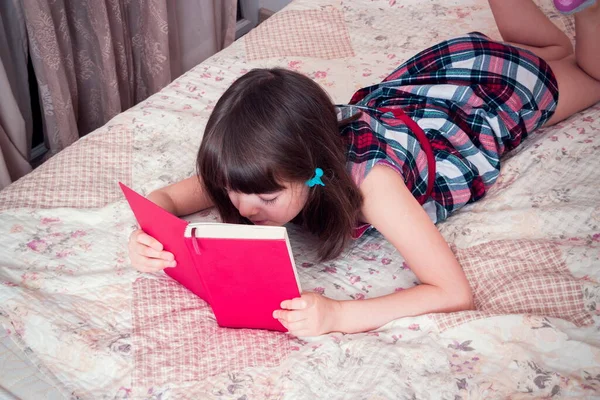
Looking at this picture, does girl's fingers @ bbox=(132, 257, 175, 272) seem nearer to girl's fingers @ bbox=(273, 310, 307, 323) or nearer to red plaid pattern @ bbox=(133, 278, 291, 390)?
red plaid pattern @ bbox=(133, 278, 291, 390)

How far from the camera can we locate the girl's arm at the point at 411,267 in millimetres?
1022

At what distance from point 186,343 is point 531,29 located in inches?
44.8

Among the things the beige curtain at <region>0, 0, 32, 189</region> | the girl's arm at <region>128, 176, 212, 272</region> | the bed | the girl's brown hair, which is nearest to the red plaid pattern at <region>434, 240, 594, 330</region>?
the bed

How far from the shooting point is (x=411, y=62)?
4.78ft

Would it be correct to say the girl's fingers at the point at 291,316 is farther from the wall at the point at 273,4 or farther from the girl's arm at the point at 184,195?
the wall at the point at 273,4

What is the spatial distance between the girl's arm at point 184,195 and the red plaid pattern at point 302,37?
0.60 meters

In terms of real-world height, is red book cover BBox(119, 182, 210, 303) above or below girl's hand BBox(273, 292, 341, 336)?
above

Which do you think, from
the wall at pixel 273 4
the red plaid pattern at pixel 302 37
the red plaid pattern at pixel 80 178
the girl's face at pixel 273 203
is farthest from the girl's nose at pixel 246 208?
the wall at pixel 273 4

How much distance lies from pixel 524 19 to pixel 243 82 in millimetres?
871

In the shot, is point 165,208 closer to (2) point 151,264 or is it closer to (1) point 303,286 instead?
(2) point 151,264

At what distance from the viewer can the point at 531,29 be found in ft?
5.19

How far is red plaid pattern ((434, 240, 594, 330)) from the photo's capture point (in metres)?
1.06

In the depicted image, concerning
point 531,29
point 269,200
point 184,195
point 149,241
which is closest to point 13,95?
point 184,195

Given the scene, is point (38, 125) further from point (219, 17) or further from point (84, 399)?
point (84, 399)
